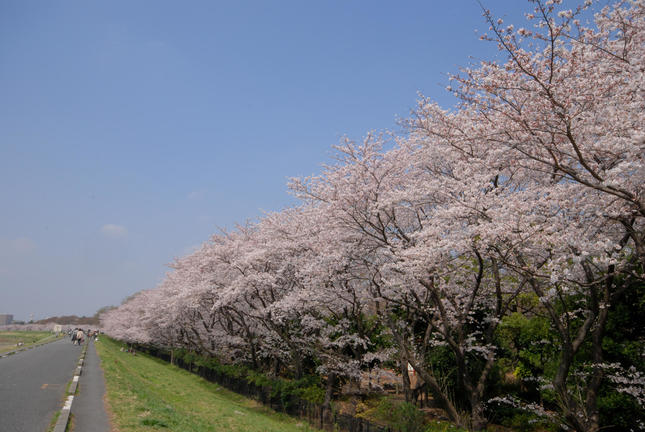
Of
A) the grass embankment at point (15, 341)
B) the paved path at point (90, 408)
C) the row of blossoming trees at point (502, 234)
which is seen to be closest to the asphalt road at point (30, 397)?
the paved path at point (90, 408)

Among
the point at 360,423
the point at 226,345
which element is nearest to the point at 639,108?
the point at 360,423

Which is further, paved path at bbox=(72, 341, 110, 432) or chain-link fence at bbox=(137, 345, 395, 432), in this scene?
chain-link fence at bbox=(137, 345, 395, 432)

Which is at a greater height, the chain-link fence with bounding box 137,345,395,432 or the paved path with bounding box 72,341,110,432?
the paved path with bounding box 72,341,110,432

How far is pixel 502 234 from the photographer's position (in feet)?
26.9

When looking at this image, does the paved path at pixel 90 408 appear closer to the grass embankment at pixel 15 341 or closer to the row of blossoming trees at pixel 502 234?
the row of blossoming trees at pixel 502 234

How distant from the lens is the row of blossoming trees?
7.29 metres

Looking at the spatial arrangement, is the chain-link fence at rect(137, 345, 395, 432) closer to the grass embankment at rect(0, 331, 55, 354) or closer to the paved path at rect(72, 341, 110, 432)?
the paved path at rect(72, 341, 110, 432)

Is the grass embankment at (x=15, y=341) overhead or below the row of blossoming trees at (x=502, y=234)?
below

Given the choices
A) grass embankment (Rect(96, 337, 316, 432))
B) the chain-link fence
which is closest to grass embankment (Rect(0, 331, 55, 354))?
the chain-link fence

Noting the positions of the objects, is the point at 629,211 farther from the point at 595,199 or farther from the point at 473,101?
the point at 473,101

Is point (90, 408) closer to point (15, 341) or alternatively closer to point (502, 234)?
point (502, 234)

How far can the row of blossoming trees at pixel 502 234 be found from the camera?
23.9 feet

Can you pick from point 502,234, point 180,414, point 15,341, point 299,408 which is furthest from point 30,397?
point 15,341

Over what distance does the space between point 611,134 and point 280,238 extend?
580 inches
